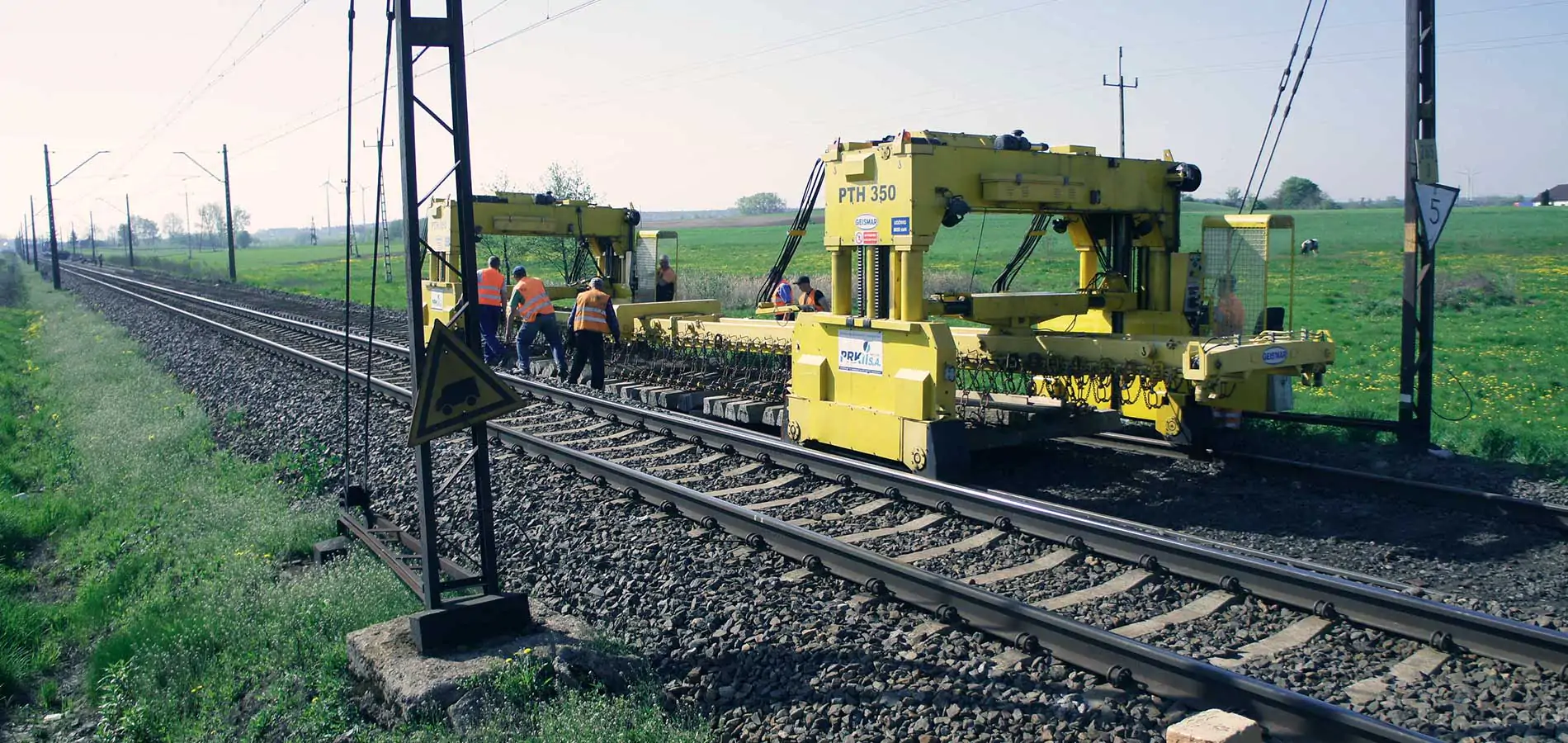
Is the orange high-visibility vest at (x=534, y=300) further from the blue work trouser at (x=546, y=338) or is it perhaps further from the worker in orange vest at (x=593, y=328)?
the worker in orange vest at (x=593, y=328)

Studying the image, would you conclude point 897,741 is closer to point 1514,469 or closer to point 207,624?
point 207,624

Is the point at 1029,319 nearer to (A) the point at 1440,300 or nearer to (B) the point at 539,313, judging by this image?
(B) the point at 539,313

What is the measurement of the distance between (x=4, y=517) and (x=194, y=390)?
20.2 ft

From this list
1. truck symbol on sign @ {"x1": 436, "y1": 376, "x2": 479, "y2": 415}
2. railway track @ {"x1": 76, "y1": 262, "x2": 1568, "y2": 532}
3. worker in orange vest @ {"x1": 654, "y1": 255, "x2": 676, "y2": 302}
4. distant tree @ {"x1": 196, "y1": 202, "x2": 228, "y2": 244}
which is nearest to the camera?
truck symbol on sign @ {"x1": 436, "y1": 376, "x2": 479, "y2": 415}

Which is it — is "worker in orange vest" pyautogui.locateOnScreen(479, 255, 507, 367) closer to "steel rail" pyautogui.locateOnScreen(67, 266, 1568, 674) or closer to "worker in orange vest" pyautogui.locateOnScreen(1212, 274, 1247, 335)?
"steel rail" pyautogui.locateOnScreen(67, 266, 1568, 674)

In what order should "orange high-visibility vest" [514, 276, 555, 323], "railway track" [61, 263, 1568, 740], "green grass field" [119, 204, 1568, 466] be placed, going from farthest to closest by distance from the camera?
"orange high-visibility vest" [514, 276, 555, 323] < "green grass field" [119, 204, 1568, 466] < "railway track" [61, 263, 1568, 740]

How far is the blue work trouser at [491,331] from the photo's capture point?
15539mm

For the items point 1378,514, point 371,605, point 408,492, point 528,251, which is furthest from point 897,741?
point 528,251

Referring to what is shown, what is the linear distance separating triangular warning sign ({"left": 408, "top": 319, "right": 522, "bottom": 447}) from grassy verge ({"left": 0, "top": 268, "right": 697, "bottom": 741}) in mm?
1325

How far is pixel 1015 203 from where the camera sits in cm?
862

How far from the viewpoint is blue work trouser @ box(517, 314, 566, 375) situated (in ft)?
48.8

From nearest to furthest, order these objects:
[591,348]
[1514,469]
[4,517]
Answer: [1514,469], [4,517], [591,348]

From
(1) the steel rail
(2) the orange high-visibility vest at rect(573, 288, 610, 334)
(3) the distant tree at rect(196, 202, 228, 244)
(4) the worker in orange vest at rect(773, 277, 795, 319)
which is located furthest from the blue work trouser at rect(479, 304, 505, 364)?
(3) the distant tree at rect(196, 202, 228, 244)

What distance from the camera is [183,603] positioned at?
6.91 m
